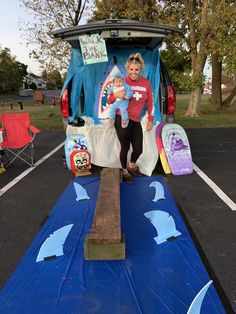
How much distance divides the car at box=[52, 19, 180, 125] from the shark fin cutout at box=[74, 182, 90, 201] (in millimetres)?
1274

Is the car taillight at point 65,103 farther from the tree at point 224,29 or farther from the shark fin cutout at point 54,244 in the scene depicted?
the tree at point 224,29

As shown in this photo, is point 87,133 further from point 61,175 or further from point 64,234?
point 64,234

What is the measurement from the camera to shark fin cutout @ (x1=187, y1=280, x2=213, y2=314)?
238cm

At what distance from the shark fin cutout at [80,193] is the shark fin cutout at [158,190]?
0.86 meters

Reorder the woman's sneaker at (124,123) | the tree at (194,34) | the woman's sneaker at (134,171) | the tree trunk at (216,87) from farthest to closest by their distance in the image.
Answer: the tree trunk at (216,87), the tree at (194,34), the woman's sneaker at (134,171), the woman's sneaker at (124,123)

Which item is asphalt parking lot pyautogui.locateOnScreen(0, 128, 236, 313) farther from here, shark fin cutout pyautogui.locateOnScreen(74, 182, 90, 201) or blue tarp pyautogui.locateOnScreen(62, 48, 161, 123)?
blue tarp pyautogui.locateOnScreen(62, 48, 161, 123)

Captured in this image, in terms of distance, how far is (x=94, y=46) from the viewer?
17.5 feet

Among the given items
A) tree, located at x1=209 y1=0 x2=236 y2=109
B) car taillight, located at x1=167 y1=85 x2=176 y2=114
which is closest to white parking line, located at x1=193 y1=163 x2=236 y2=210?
car taillight, located at x1=167 y1=85 x2=176 y2=114

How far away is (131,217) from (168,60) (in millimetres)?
12577

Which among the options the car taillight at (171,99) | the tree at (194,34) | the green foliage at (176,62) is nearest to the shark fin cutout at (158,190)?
the car taillight at (171,99)

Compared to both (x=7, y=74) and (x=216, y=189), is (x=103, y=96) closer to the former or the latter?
(x=216, y=189)

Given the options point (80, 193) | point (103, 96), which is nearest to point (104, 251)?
point (80, 193)

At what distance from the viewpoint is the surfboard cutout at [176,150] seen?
5.67 meters

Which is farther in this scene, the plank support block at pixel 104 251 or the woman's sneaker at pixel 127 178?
the woman's sneaker at pixel 127 178
